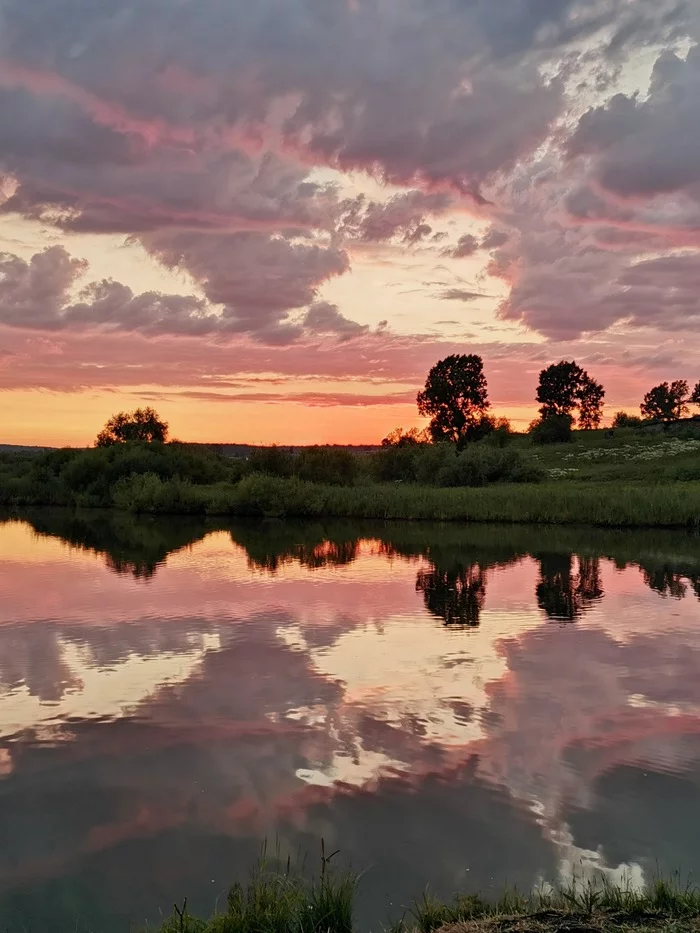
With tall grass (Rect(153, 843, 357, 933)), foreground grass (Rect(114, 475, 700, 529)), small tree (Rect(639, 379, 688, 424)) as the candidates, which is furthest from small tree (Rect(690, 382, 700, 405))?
tall grass (Rect(153, 843, 357, 933))

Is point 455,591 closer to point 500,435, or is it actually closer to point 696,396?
point 500,435

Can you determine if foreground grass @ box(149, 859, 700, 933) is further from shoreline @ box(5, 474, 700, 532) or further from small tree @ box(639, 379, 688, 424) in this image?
small tree @ box(639, 379, 688, 424)

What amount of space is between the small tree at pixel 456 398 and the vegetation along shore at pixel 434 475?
4.7 inches

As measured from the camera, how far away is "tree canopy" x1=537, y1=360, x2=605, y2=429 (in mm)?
105250

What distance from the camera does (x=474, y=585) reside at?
23.0 metres

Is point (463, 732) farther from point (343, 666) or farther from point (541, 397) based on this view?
point (541, 397)

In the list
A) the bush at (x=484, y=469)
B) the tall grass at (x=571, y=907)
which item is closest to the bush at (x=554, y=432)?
the bush at (x=484, y=469)

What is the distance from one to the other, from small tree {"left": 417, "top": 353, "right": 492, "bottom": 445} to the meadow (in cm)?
509

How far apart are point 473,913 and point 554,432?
269 feet

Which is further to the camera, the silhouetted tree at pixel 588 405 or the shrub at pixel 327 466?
the silhouetted tree at pixel 588 405

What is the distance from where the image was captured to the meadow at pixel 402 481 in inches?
1639

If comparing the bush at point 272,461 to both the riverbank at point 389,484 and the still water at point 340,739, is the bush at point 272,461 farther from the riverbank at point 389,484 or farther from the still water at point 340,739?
the still water at point 340,739

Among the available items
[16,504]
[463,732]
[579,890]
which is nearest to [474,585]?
[463,732]

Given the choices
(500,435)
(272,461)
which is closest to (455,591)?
(272,461)
